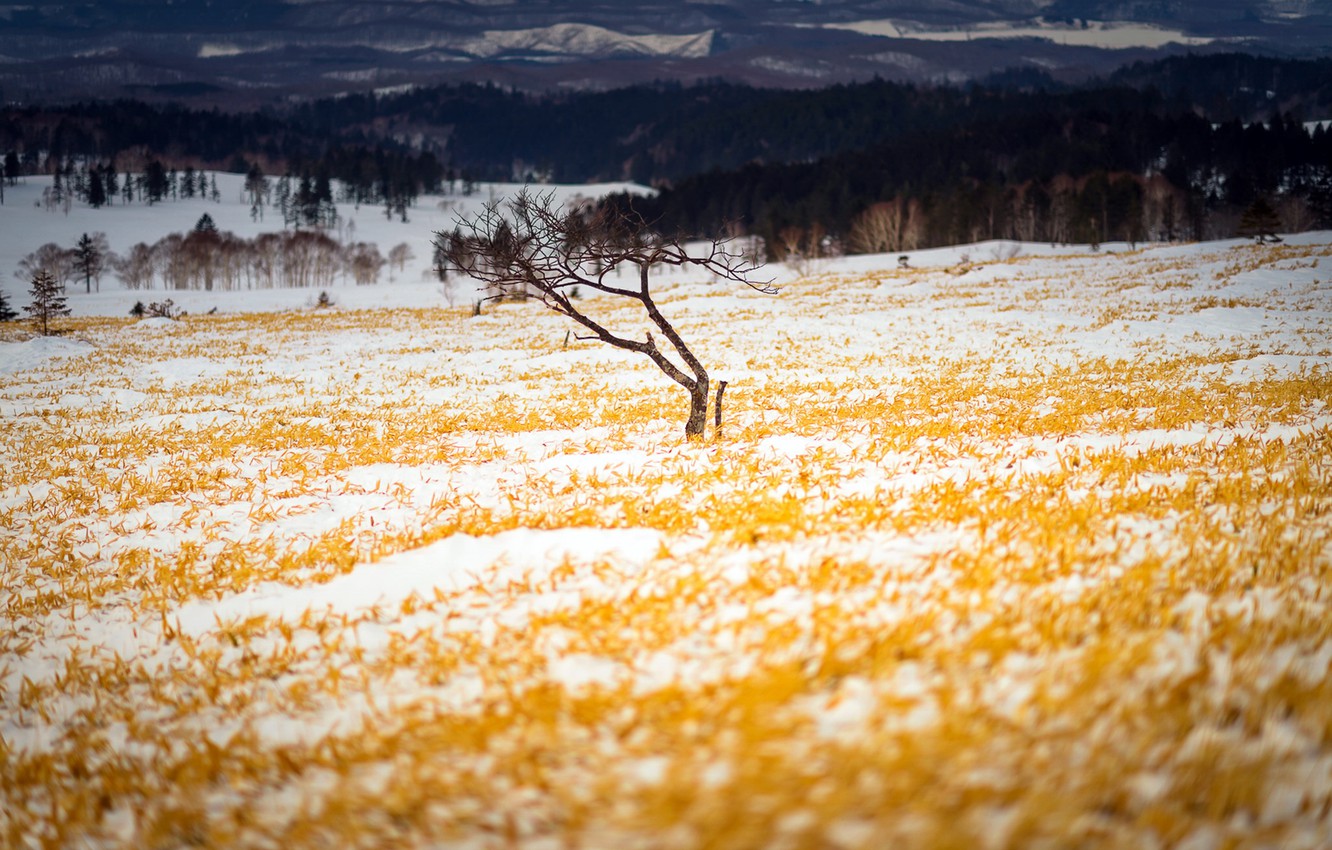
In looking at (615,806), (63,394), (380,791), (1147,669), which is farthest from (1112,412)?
(63,394)

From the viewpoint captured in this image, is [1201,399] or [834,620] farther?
[1201,399]

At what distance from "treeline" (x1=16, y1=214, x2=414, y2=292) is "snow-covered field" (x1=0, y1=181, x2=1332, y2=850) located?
120 metres

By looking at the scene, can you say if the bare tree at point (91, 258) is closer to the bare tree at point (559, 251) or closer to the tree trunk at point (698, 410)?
the bare tree at point (559, 251)

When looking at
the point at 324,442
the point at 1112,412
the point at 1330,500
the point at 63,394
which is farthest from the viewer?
the point at 63,394

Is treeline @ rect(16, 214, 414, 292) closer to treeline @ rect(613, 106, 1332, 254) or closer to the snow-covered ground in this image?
the snow-covered ground

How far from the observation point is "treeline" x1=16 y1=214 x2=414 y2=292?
106 metres

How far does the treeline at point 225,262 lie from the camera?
106181mm

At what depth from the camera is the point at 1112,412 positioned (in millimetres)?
12773

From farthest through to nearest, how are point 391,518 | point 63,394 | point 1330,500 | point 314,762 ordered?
point 63,394, point 391,518, point 1330,500, point 314,762

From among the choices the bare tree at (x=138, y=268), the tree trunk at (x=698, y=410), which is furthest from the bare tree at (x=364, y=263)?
the tree trunk at (x=698, y=410)

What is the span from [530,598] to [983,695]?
12.2 feet

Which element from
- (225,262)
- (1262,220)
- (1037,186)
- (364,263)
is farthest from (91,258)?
(1037,186)

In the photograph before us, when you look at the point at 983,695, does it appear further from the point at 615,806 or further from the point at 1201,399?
the point at 1201,399

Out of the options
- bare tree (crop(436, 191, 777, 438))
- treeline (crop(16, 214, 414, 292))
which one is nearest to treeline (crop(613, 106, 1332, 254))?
treeline (crop(16, 214, 414, 292))
